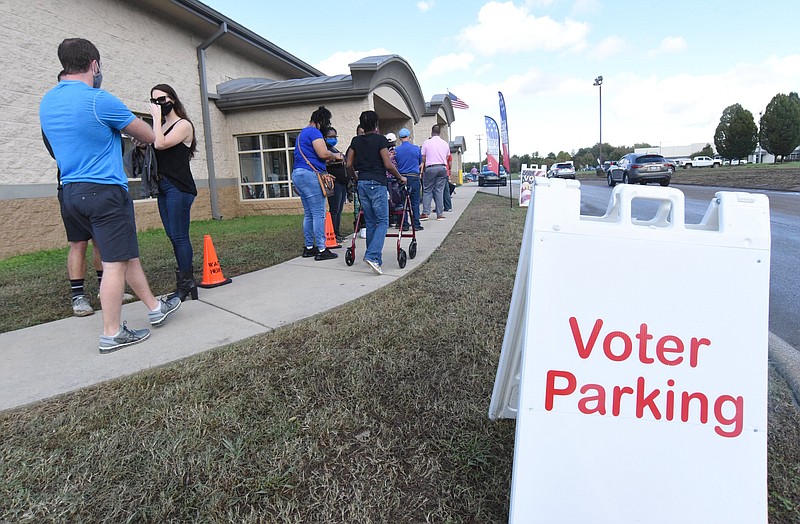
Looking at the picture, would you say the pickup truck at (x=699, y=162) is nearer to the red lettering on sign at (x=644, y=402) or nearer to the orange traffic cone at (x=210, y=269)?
the orange traffic cone at (x=210, y=269)

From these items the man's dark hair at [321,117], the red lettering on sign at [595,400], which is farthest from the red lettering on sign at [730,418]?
the man's dark hair at [321,117]

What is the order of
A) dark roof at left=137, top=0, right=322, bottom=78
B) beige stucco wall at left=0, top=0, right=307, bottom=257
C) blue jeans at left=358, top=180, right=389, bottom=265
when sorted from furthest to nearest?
→ dark roof at left=137, top=0, right=322, bottom=78 → beige stucco wall at left=0, top=0, right=307, bottom=257 → blue jeans at left=358, top=180, right=389, bottom=265

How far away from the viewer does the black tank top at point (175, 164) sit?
4074 mm

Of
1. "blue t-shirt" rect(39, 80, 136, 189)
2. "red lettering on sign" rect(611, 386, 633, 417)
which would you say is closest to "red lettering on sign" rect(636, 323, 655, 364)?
"red lettering on sign" rect(611, 386, 633, 417)

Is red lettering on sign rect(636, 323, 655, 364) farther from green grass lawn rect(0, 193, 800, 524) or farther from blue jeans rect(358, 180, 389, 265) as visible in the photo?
blue jeans rect(358, 180, 389, 265)

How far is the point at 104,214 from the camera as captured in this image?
10.3 ft

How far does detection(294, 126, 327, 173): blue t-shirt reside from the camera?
589 centimetres

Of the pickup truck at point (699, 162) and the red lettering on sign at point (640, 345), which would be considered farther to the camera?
the pickup truck at point (699, 162)

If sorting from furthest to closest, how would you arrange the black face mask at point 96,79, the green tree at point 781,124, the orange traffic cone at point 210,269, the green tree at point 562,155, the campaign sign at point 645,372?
1. the green tree at point 562,155
2. the green tree at point 781,124
3. the orange traffic cone at point 210,269
4. the black face mask at point 96,79
5. the campaign sign at point 645,372

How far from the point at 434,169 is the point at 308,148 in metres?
4.75

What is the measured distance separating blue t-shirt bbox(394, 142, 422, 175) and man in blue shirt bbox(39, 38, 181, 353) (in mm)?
5597

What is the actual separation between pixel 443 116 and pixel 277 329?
914 inches

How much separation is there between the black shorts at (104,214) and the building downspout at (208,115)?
10.4 metres

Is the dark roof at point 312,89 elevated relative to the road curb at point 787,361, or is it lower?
elevated
